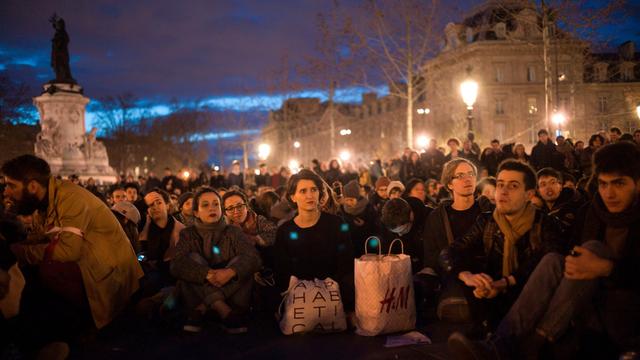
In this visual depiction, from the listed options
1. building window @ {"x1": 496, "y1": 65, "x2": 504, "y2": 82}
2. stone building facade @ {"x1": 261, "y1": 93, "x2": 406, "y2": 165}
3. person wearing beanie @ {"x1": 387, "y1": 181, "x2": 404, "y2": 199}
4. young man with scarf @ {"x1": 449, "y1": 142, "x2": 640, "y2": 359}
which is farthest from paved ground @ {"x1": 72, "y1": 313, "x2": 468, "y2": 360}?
building window @ {"x1": 496, "y1": 65, "x2": 504, "y2": 82}

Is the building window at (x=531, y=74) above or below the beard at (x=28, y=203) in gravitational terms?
above

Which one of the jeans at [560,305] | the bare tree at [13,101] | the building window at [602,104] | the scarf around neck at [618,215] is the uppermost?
the bare tree at [13,101]

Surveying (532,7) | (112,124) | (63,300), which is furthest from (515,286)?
(112,124)

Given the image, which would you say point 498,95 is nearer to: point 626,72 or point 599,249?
point 626,72

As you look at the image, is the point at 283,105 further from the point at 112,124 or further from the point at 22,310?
the point at 112,124

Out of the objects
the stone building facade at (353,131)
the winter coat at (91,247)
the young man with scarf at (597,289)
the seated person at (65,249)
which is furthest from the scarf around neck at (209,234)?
the stone building facade at (353,131)

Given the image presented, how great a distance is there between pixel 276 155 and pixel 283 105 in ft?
134

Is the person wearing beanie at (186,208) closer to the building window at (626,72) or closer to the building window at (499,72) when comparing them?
the building window at (626,72)

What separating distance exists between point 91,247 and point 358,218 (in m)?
4.32

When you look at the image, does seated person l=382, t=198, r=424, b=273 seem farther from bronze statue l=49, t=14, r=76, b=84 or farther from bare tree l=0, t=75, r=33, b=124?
bare tree l=0, t=75, r=33, b=124

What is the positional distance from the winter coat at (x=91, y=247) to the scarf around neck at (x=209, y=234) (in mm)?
813

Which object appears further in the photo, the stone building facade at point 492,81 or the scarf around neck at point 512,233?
the stone building facade at point 492,81

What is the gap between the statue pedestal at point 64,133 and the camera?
28875 mm

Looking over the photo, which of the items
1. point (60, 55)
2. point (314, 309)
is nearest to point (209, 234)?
point (314, 309)
